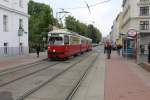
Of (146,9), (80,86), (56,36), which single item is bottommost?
(80,86)

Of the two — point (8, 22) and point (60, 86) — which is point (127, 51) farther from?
point (60, 86)

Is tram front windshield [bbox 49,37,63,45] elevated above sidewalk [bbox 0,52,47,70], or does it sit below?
above

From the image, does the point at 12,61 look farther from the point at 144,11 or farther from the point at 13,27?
the point at 144,11

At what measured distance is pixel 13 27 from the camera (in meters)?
43.6

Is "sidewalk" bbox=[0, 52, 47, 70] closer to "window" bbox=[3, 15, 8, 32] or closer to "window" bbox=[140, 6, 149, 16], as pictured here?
"window" bbox=[3, 15, 8, 32]

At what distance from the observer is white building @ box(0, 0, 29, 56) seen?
40.3m

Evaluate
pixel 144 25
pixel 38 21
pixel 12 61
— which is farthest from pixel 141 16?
pixel 12 61

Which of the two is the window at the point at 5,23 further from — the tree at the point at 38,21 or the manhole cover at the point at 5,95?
the manhole cover at the point at 5,95

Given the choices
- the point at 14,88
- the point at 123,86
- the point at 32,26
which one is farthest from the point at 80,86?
the point at 32,26

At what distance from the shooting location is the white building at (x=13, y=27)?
4031 cm

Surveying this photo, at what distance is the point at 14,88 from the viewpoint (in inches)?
574

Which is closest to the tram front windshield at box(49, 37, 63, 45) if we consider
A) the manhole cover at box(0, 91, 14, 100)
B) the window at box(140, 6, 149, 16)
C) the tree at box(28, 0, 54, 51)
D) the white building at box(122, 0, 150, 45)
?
the tree at box(28, 0, 54, 51)

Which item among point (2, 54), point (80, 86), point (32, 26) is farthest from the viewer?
point (32, 26)

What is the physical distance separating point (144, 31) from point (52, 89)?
232 feet
